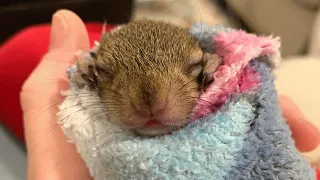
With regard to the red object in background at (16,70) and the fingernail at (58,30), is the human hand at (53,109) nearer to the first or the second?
the fingernail at (58,30)

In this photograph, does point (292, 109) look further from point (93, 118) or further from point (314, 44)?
point (314, 44)

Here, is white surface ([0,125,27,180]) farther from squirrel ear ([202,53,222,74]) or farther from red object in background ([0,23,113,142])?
squirrel ear ([202,53,222,74])

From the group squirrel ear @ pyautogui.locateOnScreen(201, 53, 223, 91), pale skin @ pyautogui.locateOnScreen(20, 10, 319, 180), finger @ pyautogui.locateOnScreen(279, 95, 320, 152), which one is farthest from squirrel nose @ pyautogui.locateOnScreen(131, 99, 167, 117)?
finger @ pyautogui.locateOnScreen(279, 95, 320, 152)

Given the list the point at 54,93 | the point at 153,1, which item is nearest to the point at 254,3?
the point at 153,1

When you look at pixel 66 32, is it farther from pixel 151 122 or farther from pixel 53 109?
pixel 151 122

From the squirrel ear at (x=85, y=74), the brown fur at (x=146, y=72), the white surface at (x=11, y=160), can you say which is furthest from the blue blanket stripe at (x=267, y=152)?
the white surface at (x=11, y=160)

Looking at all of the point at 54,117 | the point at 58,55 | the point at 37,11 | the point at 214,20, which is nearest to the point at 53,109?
the point at 54,117
